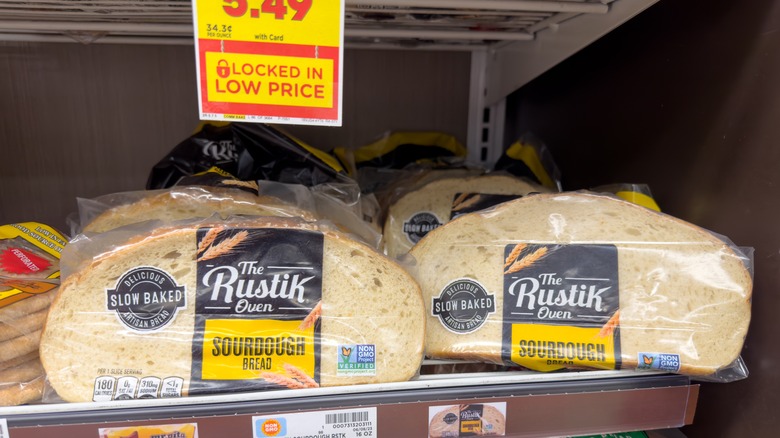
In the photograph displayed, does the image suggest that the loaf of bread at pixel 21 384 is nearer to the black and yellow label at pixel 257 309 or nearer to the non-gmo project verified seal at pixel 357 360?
the black and yellow label at pixel 257 309

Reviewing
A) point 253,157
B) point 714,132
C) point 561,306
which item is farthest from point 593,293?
point 253,157

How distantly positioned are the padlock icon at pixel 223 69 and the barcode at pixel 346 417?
0.45 m

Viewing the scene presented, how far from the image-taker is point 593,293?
755 mm

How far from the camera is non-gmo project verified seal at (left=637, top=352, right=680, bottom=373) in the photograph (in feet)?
2.39

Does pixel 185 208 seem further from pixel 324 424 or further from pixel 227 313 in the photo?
pixel 324 424

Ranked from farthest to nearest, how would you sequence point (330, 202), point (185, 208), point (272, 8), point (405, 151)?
point (405, 151) → point (330, 202) → point (185, 208) → point (272, 8)

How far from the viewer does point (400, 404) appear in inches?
26.4

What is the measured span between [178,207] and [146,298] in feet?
0.72

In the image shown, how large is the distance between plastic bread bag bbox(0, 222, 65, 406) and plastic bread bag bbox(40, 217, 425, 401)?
0.13 ft

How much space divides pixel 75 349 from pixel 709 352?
2.86 feet

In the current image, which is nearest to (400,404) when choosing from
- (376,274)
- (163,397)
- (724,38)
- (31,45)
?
(376,274)

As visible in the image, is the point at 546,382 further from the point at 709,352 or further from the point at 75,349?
the point at 75,349

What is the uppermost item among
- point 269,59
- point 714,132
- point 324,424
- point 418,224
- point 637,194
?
point 269,59

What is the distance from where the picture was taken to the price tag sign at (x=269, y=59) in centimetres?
61
